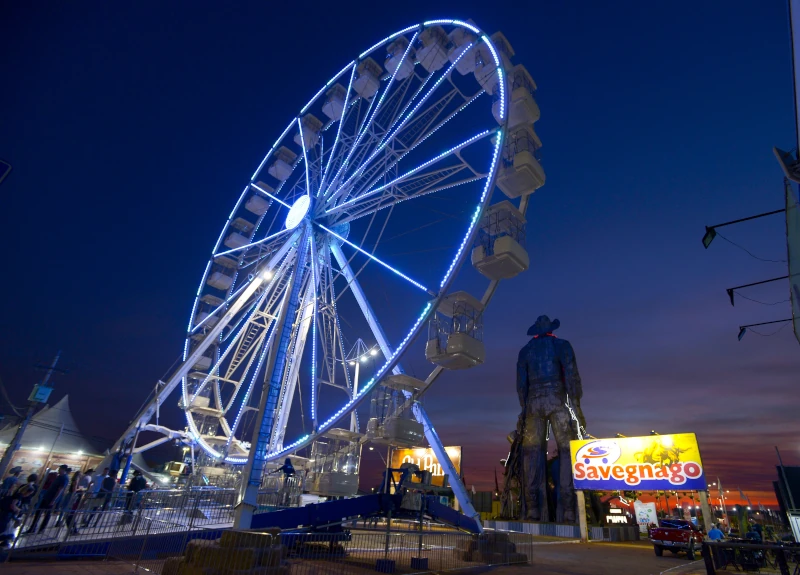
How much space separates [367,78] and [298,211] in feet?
22.3

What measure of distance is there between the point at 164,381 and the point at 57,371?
10.3 metres

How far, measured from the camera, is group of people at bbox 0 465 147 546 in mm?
7859

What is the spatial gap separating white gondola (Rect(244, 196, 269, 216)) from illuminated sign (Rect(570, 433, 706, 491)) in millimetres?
Answer: 20110

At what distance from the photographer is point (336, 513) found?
9.18 m

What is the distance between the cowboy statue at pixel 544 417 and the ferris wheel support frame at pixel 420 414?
37.7ft

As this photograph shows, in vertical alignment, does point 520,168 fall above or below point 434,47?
below

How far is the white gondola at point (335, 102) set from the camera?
68.9ft

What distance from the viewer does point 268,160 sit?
23.5 m

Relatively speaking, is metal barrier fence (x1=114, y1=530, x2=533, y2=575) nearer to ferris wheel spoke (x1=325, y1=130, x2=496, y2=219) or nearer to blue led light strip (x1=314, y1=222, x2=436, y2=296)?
blue led light strip (x1=314, y1=222, x2=436, y2=296)

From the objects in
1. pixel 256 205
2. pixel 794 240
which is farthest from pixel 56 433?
pixel 794 240

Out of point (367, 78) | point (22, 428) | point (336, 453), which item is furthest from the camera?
point (367, 78)

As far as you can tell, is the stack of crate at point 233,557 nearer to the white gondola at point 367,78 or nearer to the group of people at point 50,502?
the group of people at point 50,502

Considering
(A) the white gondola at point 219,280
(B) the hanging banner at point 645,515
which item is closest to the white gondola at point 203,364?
(A) the white gondola at point 219,280

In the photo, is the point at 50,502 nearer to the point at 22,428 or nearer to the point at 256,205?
the point at 22,428
